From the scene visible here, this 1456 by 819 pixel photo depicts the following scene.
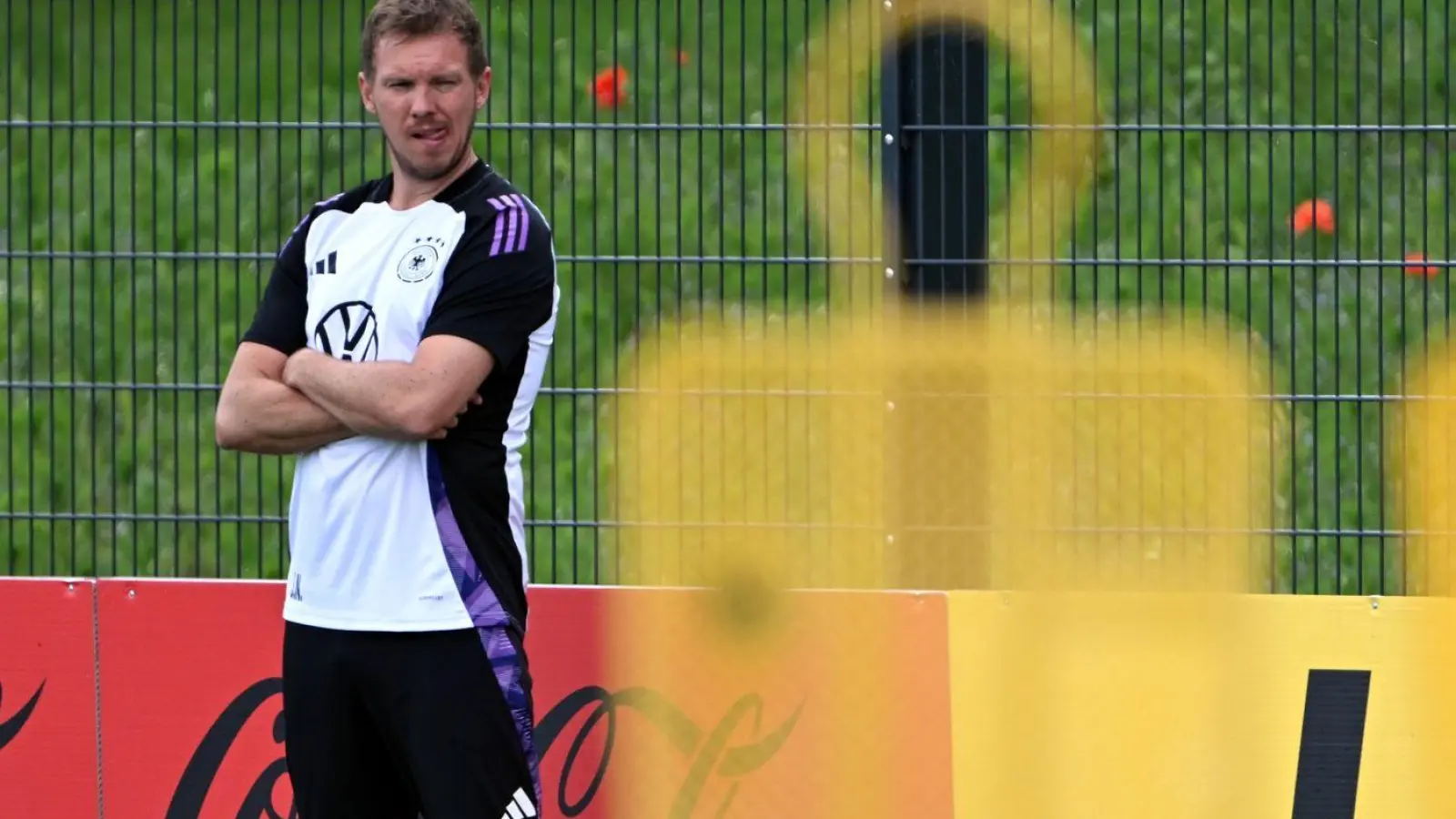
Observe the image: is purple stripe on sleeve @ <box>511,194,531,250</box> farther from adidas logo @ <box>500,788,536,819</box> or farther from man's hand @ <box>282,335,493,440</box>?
adidas logo @ <box>500,788,536,819</box>

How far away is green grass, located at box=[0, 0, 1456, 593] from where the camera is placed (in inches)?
229

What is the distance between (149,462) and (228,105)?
1172 mm

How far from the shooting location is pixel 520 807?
396cm

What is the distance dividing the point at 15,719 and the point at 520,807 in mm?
2524

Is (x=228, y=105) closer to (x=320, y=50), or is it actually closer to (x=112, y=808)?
(x=320, y=50)

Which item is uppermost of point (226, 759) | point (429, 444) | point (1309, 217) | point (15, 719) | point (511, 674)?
point (1309, 217)

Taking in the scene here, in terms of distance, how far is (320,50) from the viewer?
5988mm

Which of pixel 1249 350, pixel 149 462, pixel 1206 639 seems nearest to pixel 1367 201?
pixel 1249 350

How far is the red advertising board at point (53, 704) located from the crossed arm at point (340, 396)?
186cm

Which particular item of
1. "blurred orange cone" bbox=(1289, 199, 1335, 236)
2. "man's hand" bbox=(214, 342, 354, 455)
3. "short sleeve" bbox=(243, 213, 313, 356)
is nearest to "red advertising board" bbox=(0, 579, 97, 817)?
"man's hand" bbox=(214, 342, 354, 455)

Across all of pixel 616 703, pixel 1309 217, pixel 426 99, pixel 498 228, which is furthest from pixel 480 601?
pixel 1309 217

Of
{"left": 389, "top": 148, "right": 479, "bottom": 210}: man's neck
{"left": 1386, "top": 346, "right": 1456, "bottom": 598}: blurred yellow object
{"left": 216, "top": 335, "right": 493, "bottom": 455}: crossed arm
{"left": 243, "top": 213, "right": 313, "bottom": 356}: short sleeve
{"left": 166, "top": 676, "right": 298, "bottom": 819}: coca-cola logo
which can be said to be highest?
{"left": 389, "top": 148, "right": 479, "bottom": 210}: man's neck

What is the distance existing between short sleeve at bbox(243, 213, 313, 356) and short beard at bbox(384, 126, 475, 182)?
260mm

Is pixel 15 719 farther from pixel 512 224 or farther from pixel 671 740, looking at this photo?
pixel 512 224
